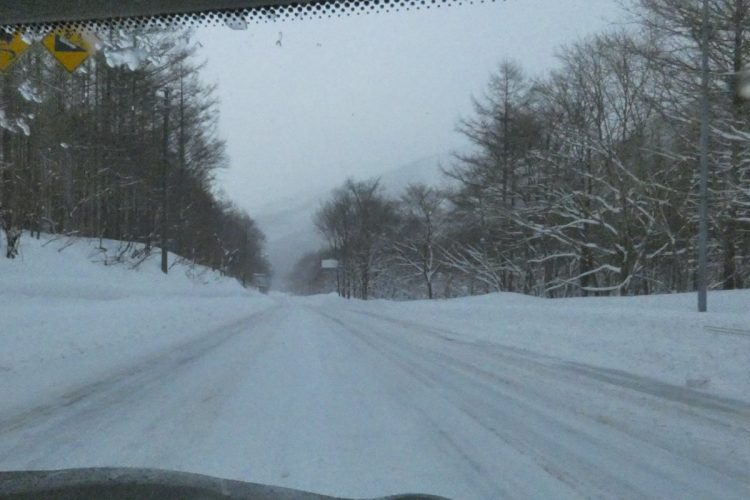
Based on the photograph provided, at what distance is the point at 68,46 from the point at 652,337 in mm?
10188

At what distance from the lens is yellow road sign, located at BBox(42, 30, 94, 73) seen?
6113 millimetres

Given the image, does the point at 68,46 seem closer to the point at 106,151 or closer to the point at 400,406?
the point at 400,406

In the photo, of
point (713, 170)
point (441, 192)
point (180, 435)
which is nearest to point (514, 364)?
point (180, 435)

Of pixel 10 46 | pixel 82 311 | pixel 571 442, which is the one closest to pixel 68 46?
pixel 10 46

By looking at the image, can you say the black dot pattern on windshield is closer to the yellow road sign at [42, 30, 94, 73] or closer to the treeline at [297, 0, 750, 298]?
the yellow road sign at [42, 30, 94, 73]

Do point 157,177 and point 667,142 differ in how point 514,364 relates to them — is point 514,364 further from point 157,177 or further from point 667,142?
point 157,177

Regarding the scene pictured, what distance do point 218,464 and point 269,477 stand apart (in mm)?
462

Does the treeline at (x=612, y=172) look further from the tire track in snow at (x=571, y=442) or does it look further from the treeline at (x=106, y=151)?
the treeline at (x=106, y=151)

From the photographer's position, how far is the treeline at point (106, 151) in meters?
20.6

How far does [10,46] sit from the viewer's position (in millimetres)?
6875

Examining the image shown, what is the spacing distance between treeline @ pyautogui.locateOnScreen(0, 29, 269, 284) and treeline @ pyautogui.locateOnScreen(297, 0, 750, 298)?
17491mm

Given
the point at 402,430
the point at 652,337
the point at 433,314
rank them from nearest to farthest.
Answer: the point at 402,430 → the point at 652,337 → the point at 433,314

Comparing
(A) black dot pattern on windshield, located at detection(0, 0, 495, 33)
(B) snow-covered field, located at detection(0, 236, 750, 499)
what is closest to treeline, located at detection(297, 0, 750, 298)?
(B) snow-covered field, located at detection(0, 236, 750, 499)

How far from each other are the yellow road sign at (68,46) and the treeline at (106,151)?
3.41 ft
